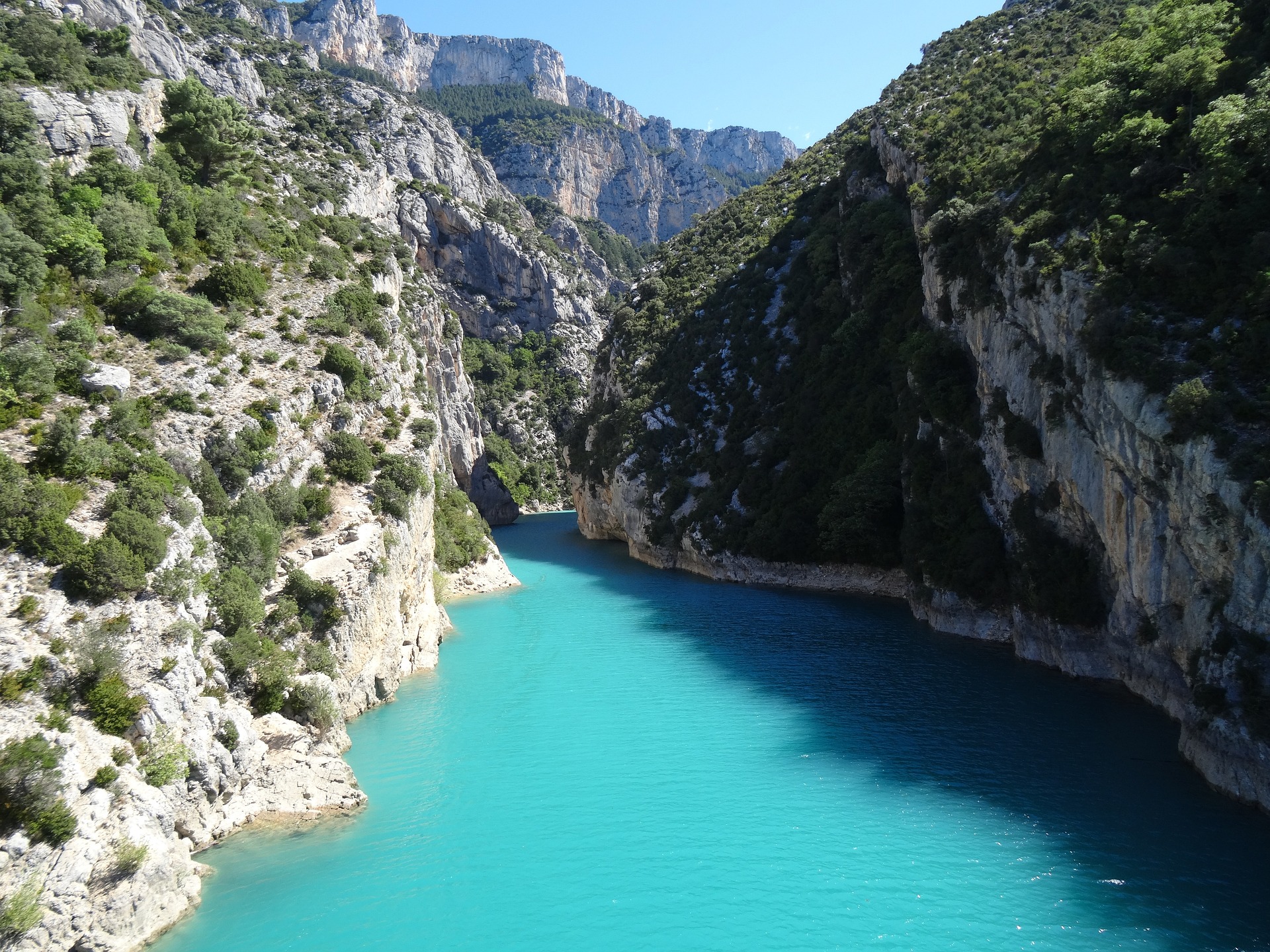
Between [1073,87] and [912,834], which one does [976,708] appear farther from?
[1073,87]

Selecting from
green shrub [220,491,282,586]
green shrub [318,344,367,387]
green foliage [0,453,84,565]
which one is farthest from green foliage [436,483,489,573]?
green foliage [0,453,84,565]

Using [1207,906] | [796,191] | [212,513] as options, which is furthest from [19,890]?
[796,191]

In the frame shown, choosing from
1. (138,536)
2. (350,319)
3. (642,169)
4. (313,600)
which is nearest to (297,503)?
(313,600)

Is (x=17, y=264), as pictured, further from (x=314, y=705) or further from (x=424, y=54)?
(x=424, y=54)

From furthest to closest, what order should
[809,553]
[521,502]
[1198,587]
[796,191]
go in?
[521,502] < [796,191] < [809,553] < [1198,587]

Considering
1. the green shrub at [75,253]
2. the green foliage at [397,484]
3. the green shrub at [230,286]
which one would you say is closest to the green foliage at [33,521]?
the green foliage at [397,484]

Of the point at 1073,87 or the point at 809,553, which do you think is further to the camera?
the point at 809,553
